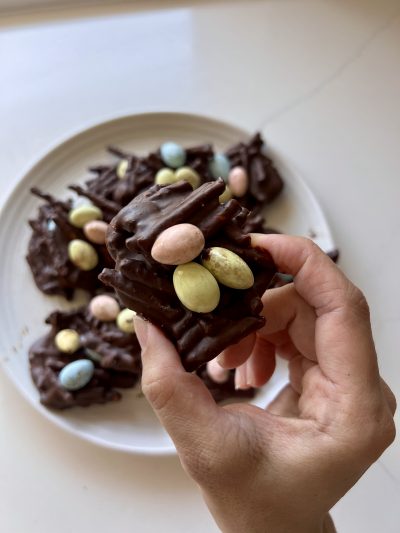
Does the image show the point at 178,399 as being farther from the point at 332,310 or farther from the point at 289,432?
the point at 332,310

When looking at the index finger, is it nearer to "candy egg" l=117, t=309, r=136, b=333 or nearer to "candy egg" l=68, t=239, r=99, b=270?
"candy egg" l=117, t=309, r=136, b=333

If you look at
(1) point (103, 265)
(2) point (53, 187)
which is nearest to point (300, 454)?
(1) point (103, 265)

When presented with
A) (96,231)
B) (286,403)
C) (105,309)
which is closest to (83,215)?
(96,231)

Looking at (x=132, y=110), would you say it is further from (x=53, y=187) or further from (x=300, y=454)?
(x=300, y=454)

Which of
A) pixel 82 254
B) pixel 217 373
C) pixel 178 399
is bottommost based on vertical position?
pixel 217 373

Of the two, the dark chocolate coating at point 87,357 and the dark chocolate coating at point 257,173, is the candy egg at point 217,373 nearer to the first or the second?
the dark chocolate coating at point 87,357

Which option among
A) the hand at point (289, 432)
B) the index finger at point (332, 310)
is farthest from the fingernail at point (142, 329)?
the index finger at point (332, 310)

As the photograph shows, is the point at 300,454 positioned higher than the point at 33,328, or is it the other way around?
the point at 300,454
